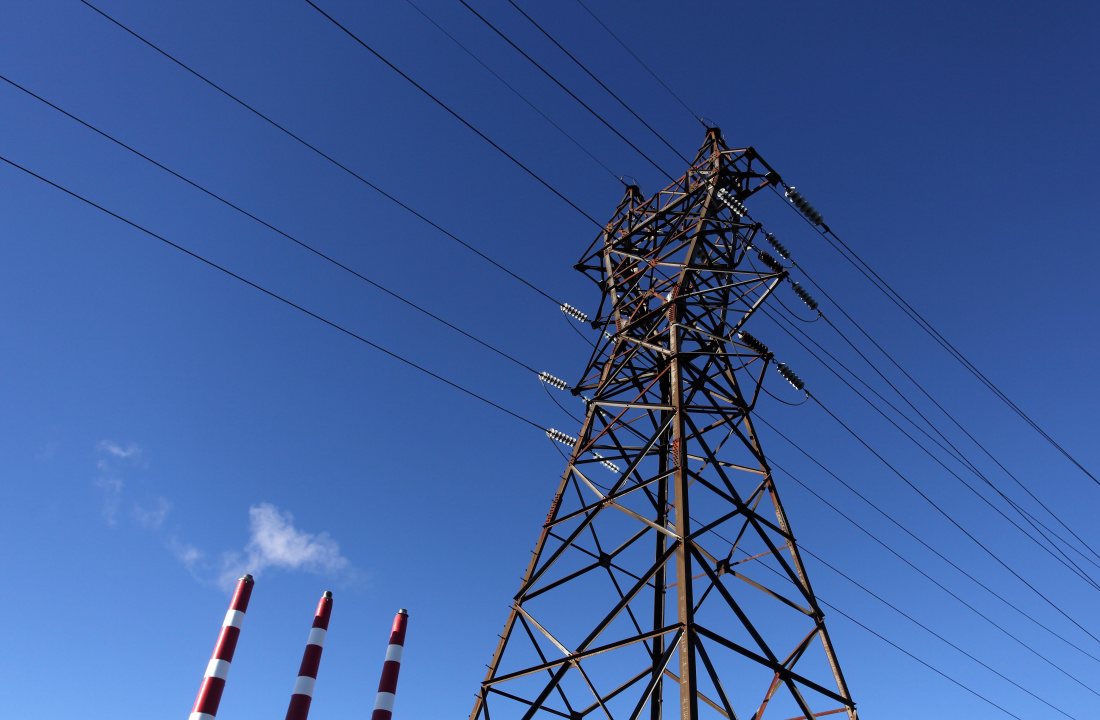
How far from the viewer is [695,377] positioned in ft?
47.4

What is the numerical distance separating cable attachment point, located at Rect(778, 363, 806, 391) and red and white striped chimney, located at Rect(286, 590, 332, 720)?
1641 centimetres

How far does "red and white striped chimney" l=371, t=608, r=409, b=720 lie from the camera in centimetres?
1905

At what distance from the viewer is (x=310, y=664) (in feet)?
68.8

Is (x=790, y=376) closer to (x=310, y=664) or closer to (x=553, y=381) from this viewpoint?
(x=553, y=381)

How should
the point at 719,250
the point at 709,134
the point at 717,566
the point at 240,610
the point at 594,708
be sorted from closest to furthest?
1. the point at 717,566
2. the point at 594,708
3. the point at 719,250
4. the point at 709,134
5. the point at 240,610

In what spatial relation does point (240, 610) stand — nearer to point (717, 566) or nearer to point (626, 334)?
point (626, 334)

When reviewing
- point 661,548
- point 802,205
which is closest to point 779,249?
point 802,205

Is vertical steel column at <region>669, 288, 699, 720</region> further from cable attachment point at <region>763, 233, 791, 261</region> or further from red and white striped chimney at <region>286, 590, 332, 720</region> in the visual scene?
red and white striped chimney at <region>286, 590, 332, 720</region>

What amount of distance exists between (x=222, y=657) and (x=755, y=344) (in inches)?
754

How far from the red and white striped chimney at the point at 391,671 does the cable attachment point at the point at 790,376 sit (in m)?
13.8

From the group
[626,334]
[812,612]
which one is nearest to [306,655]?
[626,334]

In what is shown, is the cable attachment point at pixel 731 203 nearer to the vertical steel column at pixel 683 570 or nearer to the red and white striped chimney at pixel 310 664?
the vertical steel column at pixel 683 570

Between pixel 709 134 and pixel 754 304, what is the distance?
6.32 m

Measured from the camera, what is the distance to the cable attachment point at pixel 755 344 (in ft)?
49.0
